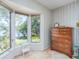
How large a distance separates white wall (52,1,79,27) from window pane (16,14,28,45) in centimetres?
193

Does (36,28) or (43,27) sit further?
(36,28)

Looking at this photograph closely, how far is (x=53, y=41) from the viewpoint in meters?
6.87

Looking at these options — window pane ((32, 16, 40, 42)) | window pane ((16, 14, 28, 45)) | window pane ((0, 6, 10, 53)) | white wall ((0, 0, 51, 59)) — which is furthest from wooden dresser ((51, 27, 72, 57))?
window pane ((0, 6, 10, 53))

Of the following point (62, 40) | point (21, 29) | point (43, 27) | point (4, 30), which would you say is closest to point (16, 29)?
point (21, 29)

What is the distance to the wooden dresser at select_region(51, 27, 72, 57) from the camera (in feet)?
18.8

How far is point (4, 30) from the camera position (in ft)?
14.8

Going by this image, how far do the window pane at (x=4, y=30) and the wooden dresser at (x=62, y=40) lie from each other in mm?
2657

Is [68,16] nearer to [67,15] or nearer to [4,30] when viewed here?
[67,15]

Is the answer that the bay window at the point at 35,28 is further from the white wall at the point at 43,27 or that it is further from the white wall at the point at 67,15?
the white wall at the point at 67,15

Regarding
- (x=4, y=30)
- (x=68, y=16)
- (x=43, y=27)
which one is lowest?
(x=4, y=30)

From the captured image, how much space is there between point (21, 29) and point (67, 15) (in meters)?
2.66

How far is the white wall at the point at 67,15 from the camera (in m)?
6.67

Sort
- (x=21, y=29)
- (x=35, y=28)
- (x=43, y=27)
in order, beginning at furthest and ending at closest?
(x=35, y=28) < (x=43, y=27) < (x=21, y=29)

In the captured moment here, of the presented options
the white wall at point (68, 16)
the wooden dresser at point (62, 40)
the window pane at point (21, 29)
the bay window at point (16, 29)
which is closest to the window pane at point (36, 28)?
the bay window at point (16, 29)
